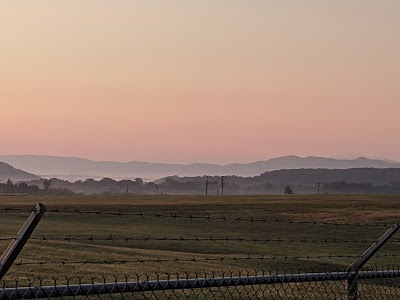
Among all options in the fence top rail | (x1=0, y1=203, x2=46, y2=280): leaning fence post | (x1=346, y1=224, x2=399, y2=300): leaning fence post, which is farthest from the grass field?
(x1=346, y1=224, x2=399, y2=300): leaning fence post

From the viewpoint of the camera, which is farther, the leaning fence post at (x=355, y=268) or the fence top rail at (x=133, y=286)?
the leaning fence post at (x=355, y=268)

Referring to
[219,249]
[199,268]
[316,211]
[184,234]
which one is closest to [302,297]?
[199,268]

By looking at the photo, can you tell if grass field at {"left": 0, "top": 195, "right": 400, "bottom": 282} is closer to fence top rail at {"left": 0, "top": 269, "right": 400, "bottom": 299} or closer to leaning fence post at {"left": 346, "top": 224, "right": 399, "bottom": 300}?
fence top rail at {"left": 0, "top": 269, "right": 400, "bottom": 299}

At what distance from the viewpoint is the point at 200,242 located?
141ft

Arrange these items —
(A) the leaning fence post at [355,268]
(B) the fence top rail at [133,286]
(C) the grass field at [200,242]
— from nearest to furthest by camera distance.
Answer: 1. (B) the fence top rail at [133,286]
2. (A) the leaning fence post at [355,268]
3. (C) the grass field at [200,242]

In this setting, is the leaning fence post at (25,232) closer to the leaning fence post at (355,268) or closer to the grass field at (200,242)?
the grass field at (200,242)

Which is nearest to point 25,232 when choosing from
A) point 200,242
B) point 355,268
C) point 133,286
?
point 133,286

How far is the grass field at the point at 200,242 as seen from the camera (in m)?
24.3

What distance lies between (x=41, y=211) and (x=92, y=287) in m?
0.97

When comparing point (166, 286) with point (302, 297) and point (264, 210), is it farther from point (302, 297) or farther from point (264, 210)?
point (264, 210)

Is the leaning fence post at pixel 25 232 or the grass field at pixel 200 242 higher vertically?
the leaning fence post at pixel 25 232

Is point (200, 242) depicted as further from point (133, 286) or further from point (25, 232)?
point (25, 232)

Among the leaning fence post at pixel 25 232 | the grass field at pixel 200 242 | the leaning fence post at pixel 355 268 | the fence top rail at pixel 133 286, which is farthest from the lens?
the grass field at pixel 200 242

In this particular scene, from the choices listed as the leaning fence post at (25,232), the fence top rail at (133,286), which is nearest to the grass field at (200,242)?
the fence top rail at (133,286)
